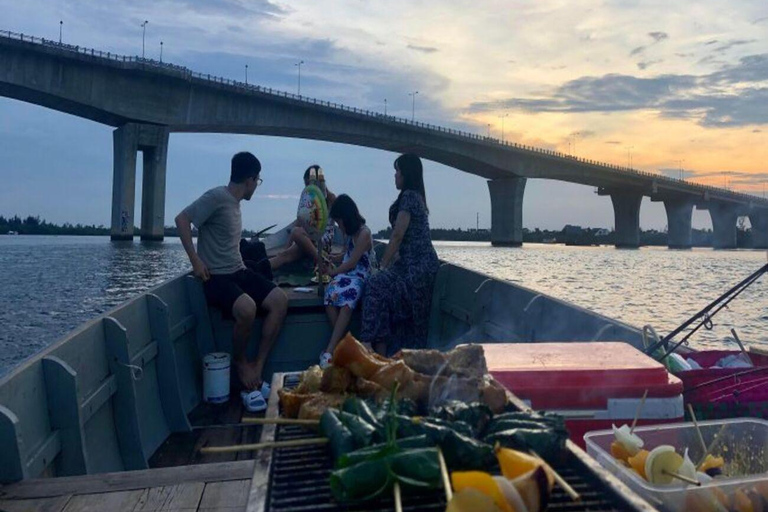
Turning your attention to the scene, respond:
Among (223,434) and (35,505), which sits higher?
(35,505)

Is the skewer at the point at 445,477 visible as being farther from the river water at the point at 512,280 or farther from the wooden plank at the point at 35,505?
the river water at the point at 512,280

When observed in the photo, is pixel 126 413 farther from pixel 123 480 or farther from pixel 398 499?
pixel 398 499

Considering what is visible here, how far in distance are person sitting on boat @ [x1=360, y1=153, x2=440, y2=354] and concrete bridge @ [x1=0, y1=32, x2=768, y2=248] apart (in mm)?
38458

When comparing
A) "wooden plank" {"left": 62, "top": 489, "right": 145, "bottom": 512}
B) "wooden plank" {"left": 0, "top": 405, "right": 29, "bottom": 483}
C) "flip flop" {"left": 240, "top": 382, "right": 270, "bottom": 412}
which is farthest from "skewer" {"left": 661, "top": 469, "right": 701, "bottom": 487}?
"flip flop" {"left": 240, "top": 382, "right": 270, "bottom": 412}

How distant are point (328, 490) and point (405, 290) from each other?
4591mm

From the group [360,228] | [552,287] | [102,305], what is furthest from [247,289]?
[552,287]

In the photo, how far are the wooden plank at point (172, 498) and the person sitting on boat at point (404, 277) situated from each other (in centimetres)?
349

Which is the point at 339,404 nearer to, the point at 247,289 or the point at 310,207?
the point at 247,289

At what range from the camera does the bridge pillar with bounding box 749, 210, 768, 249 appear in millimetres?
68438

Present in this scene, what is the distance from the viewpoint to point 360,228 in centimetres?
694

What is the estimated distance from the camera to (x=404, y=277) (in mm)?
6641

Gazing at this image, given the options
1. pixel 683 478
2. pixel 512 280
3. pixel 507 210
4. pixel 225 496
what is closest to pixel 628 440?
pixel 683 478

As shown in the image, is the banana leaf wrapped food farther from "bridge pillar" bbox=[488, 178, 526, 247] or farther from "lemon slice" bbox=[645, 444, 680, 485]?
"bridge pillar" bbox=[488, 178, 526, 247]

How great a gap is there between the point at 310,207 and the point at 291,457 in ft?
20.2
